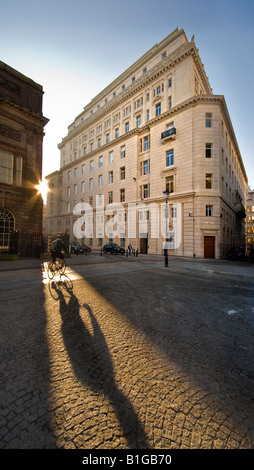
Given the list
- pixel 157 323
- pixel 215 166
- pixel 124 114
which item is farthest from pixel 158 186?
pixel 157 323

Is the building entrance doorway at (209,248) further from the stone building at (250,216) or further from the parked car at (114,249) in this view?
the stone building at (250,216)

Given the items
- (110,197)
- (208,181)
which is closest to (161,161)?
(208,181)

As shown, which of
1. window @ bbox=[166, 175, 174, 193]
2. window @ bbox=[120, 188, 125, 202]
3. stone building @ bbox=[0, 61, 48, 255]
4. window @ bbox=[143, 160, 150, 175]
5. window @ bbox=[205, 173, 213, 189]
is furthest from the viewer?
window @ bbox=[120, 188, 125, 202]

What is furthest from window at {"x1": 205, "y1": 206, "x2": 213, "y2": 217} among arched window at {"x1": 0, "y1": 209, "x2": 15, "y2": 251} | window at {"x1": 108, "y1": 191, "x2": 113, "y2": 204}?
arched window at {"x1": 0, "y1": 209, "x2": 15, "y2": 251}

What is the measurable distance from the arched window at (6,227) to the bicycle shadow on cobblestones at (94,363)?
15052 millimetres

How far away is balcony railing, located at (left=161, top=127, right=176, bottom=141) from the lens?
23.9m

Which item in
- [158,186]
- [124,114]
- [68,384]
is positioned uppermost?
[124,114]

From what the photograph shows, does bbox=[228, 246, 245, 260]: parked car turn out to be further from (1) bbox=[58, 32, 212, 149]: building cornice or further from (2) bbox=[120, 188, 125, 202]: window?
(1) bbox=[58, 32, 212, 149]: building cornice

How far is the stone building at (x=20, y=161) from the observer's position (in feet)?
53.5

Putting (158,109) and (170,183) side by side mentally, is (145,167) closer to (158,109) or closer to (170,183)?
(170,183)

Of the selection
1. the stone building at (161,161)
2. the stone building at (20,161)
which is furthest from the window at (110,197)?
the stone building at (20,161)

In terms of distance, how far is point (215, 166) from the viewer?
21.9 metres

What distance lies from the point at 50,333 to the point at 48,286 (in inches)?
148
